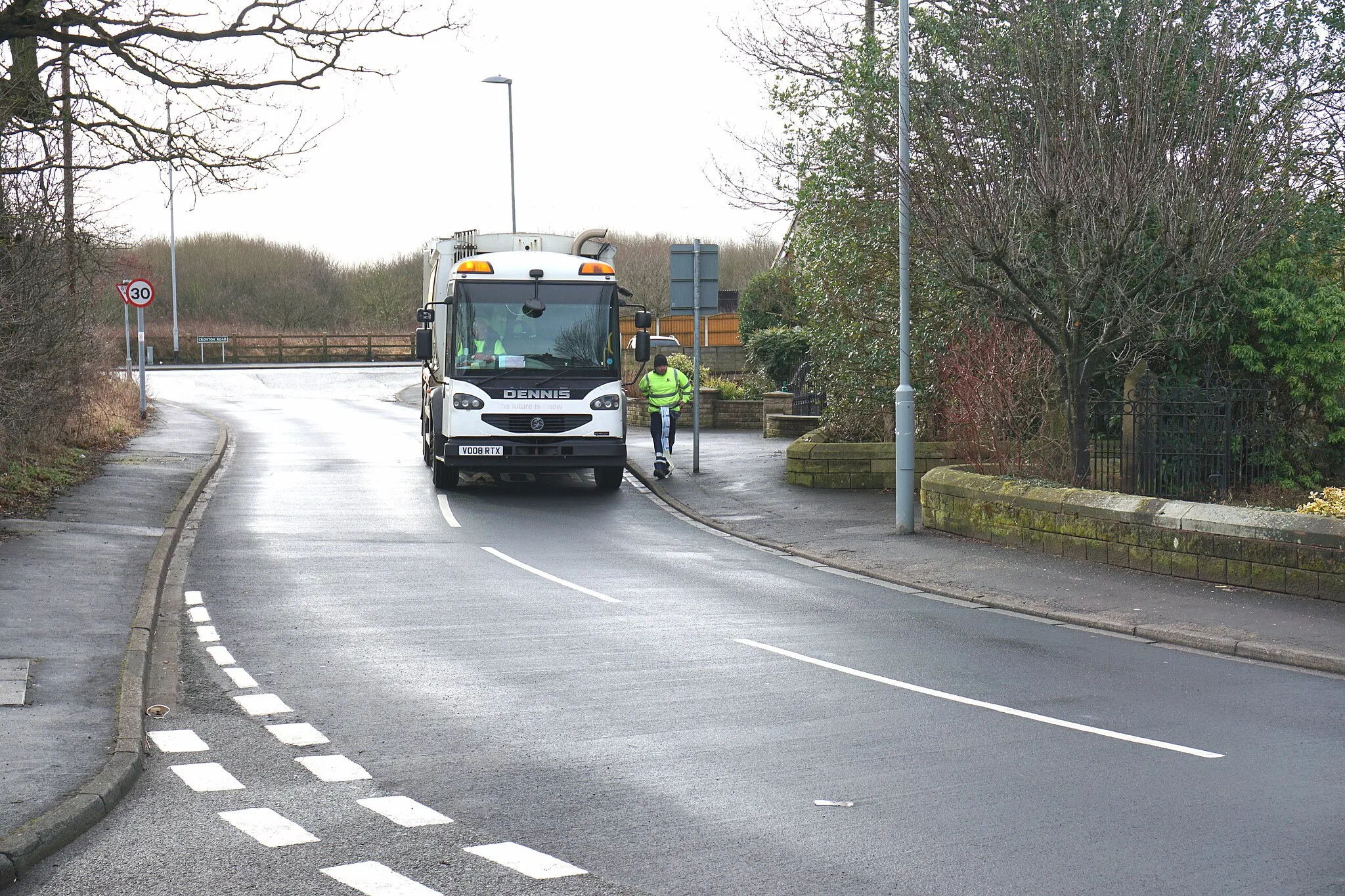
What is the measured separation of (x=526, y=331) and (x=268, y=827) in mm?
13941

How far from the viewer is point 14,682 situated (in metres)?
7.98

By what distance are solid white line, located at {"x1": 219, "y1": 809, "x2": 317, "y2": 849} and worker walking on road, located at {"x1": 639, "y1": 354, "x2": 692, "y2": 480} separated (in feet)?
50.1

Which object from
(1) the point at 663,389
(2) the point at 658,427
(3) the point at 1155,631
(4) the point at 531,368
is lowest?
(3) the point at 1155,631

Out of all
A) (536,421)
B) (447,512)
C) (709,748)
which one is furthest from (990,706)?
(536,421)

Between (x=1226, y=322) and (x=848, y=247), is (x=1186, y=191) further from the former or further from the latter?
(x=848, y=247)

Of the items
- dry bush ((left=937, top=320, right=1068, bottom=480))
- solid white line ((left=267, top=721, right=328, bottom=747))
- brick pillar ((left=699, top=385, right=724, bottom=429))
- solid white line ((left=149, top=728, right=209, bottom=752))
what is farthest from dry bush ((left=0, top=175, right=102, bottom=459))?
brick pillar ((left=699, top=385, right=724, bottom=429))

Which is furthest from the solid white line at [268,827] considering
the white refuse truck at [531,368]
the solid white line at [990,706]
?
the white refuse truck at [531,368]

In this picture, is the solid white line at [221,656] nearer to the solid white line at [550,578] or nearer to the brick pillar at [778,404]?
the solid white line at [550,578]

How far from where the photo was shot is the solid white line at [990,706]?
684cm

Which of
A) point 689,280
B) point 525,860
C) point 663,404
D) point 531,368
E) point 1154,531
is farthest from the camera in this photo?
point 663,404

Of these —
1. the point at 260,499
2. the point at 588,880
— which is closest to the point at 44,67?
the point at 260,499

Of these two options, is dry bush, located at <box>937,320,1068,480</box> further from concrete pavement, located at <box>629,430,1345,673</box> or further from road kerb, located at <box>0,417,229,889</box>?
road kerb, located at <box>0,417,229,889</box>

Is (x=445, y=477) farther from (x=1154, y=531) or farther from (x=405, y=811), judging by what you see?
(x=405, y=811)

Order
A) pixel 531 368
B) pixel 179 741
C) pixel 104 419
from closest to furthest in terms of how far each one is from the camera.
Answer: pixel 179 741, pixel 531 368, pixel 104 419
